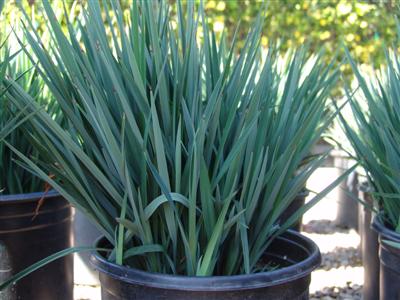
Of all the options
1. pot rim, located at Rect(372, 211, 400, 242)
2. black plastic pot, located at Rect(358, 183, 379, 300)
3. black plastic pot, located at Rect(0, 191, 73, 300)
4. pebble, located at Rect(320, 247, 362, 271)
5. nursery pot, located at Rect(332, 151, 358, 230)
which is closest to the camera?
pot rim, located at Rect(372, 211, 400, 242)

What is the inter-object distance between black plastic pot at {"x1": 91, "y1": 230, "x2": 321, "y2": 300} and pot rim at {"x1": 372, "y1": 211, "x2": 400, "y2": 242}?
0.26m

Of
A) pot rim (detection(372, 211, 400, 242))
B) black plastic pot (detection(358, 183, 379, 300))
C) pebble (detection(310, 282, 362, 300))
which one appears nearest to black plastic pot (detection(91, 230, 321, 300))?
pot rim (detection(372, 211, 400, 242))

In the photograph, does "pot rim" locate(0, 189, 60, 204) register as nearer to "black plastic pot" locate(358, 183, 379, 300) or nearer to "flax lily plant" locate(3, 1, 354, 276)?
"flax lily plant" locate(3, 1, 354, 276)

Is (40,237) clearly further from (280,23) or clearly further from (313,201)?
(280,23)

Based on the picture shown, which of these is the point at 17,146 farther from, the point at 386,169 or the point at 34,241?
the point at 386,169

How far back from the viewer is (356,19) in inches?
166

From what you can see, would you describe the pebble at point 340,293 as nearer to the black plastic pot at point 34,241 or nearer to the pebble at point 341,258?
the pebble at point 341,258

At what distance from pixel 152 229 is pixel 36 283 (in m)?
0.54

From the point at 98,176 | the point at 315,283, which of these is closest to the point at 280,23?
the point at 315,283

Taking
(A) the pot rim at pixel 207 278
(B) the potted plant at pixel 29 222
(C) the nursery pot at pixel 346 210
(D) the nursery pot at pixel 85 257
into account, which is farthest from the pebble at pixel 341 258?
(A) the pot rim at pixel 207 278

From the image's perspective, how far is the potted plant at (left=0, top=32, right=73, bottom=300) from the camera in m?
1.36

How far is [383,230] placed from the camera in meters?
1.26

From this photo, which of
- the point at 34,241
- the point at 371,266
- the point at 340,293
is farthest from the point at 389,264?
the point at 340,293

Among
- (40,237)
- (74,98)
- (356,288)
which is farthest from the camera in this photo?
(356,288)
